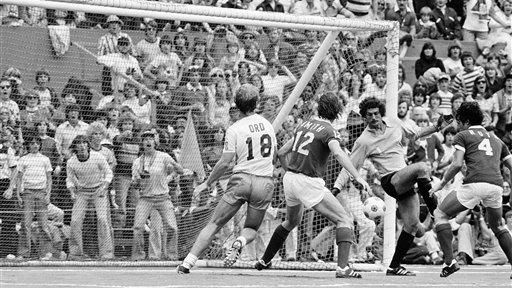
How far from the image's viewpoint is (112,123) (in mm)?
16719

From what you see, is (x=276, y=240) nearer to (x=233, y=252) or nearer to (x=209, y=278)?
(x=233, y=252)

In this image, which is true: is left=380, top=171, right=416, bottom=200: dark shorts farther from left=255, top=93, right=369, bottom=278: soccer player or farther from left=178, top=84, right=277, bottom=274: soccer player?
left=178, top=84, right=277, bottom=274: soccer player

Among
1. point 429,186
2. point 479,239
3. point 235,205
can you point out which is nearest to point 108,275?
point 235,205

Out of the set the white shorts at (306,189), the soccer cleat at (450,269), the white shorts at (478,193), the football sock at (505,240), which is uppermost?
the white shorts at (306,189)

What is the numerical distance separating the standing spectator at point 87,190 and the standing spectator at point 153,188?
16.6 inches

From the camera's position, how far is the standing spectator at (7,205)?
16109mm

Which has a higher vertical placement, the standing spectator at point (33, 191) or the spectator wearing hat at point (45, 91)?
the spectator wearing hat at point (45, 91)

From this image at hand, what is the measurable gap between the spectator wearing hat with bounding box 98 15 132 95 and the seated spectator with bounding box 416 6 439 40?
9.15 meters

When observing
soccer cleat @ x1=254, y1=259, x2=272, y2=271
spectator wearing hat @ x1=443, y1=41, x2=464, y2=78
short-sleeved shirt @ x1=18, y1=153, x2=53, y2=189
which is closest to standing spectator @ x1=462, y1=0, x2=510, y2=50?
spectator wearing hat @ x1=443, y1=41, x2=464, y2=78

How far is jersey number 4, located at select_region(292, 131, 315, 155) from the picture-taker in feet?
45.9

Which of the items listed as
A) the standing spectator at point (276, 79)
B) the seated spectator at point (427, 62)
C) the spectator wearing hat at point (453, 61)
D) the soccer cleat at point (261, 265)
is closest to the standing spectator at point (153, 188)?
the standing spectator at point (276, 79)

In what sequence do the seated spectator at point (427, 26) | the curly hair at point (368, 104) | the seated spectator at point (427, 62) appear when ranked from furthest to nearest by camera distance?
the seated spectator at point (427, 26), the seated spectator at point (427, 62), the curly hair at point (368, 104)

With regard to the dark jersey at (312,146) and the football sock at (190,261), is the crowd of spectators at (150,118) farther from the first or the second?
the football sock at (190,261)

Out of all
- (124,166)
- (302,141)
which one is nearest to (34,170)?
(124,166)
